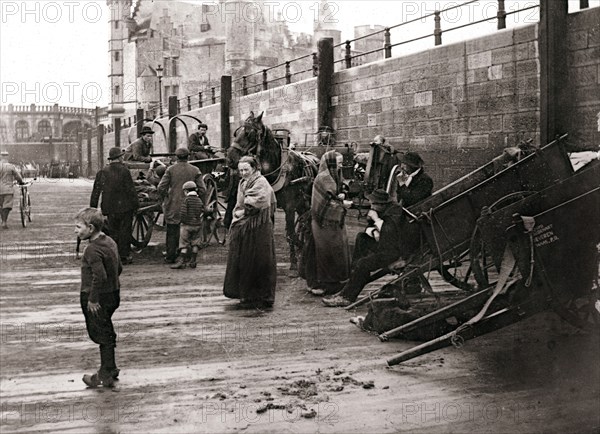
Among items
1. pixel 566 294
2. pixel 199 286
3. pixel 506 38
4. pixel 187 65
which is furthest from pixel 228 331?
pixel 187 65

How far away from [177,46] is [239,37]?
A: 27.5 meters

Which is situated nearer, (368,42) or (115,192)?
(115,192)

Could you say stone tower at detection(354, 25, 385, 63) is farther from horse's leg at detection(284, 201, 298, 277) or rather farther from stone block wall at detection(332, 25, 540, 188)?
horse's leg at detection(284, 201, 298, 277)

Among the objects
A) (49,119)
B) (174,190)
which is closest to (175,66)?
(49,119)

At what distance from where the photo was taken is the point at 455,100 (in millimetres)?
14609

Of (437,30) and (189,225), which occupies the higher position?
(437,30)

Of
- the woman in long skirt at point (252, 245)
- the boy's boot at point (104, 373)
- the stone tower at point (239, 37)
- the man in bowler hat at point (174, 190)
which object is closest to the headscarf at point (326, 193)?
the woman in long skirt at point (252, 245)

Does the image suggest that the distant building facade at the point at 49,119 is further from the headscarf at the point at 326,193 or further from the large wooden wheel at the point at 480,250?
the large wooden wheel at the point at 480,250

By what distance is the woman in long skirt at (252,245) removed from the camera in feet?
26.5

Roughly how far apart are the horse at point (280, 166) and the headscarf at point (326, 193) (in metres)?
2.21

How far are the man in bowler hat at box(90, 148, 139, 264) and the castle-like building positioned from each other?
1936 inches

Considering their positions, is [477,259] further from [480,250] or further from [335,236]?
[335,236]

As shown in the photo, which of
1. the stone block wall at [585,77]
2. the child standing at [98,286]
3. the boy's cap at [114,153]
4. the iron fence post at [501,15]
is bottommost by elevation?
the child standing at [98,286]

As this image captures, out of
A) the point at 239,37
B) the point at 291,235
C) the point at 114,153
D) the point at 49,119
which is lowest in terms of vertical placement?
the point at 291,235
